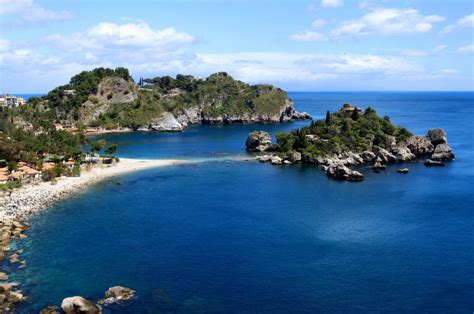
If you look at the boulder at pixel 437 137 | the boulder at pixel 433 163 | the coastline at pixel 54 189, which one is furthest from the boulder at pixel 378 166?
the coastline at pixel 54 189

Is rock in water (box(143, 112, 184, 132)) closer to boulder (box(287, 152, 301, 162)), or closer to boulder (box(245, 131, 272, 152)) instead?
boulder (box(245, 131, 272, 152))

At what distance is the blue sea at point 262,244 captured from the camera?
43.1 m

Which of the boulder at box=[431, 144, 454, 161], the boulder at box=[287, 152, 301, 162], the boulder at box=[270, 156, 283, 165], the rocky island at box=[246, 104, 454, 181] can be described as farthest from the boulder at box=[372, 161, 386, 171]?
the boulder at box=[270, 156, 283, 165]

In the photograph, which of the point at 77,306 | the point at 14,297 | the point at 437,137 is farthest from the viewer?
the point at 437,137

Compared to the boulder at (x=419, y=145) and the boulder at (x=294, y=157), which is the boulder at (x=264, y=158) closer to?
the boulder at (x=294, y=157)

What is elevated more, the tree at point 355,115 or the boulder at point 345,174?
the tree at point 355,115

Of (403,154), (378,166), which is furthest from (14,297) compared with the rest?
(403,154)

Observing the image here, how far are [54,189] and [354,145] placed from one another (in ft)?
233

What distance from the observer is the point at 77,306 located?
39.1 meters

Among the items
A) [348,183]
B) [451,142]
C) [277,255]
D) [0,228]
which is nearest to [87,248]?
[0,228]

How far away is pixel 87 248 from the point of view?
182 ft

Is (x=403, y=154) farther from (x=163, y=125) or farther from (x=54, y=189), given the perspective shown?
(x=163, y=125)

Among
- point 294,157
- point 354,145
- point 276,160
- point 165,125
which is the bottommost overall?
point 276,160

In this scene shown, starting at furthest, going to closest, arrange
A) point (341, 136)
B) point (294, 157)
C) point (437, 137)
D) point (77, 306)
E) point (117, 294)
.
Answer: point (437, 137) < point (341, 136) < point (294, 157) < point (117, 294) < point (77, 306)
